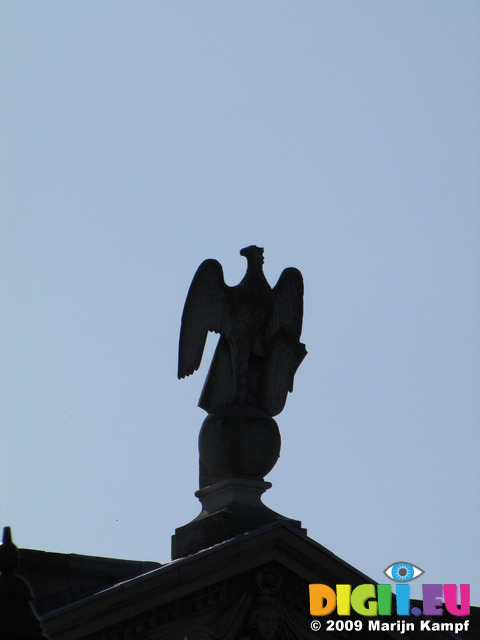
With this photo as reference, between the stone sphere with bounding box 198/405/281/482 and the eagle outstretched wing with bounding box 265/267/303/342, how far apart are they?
1.51 metres

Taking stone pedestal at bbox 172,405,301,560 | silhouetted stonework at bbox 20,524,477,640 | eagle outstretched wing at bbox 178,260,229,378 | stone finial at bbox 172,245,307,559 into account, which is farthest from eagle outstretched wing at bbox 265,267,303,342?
silhouetted stonework at bbox 20,524,477,640

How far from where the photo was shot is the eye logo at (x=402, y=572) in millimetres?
24011

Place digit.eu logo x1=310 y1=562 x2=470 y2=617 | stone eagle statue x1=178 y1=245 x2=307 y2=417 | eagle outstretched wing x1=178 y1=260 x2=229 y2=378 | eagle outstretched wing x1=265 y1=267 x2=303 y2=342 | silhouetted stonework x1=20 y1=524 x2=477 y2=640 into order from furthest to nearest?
eagle outstretched wing x1=265 y1=267 x2=303 y2=342, stone eagle statue x1=178 y1=245 x2=307 y2=417, eagle outstretched wing x1=178 y1=260 x2=229 y2=378, digit.eu logo x1=310 y1=562 x2=470 y2=617, silhouetted stonework x1=20 y1=524 x2=477 y2=640

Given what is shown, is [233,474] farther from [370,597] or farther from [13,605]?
[13,605]

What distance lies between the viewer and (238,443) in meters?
23.2

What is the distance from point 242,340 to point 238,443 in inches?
58.9

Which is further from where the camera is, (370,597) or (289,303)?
(289,303)

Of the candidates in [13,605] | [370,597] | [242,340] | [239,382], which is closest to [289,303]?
[242,340]

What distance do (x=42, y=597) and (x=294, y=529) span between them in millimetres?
3190

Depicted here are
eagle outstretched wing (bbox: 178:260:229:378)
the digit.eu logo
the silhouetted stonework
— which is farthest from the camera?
eagle outstretched wing (bbox: 178:260:229:378)

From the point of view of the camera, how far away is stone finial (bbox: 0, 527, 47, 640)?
44.1 feet

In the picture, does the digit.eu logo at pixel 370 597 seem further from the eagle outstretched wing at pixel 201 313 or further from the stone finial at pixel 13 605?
the stone finial at pixel 13 605

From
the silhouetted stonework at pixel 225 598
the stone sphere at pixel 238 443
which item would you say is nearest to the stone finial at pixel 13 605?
the silhouetted stonework at pixel 225 598

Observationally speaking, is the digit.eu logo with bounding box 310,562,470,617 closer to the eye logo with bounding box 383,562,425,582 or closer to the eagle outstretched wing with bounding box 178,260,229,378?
the eye logo with bounding box 383,562,425,582
